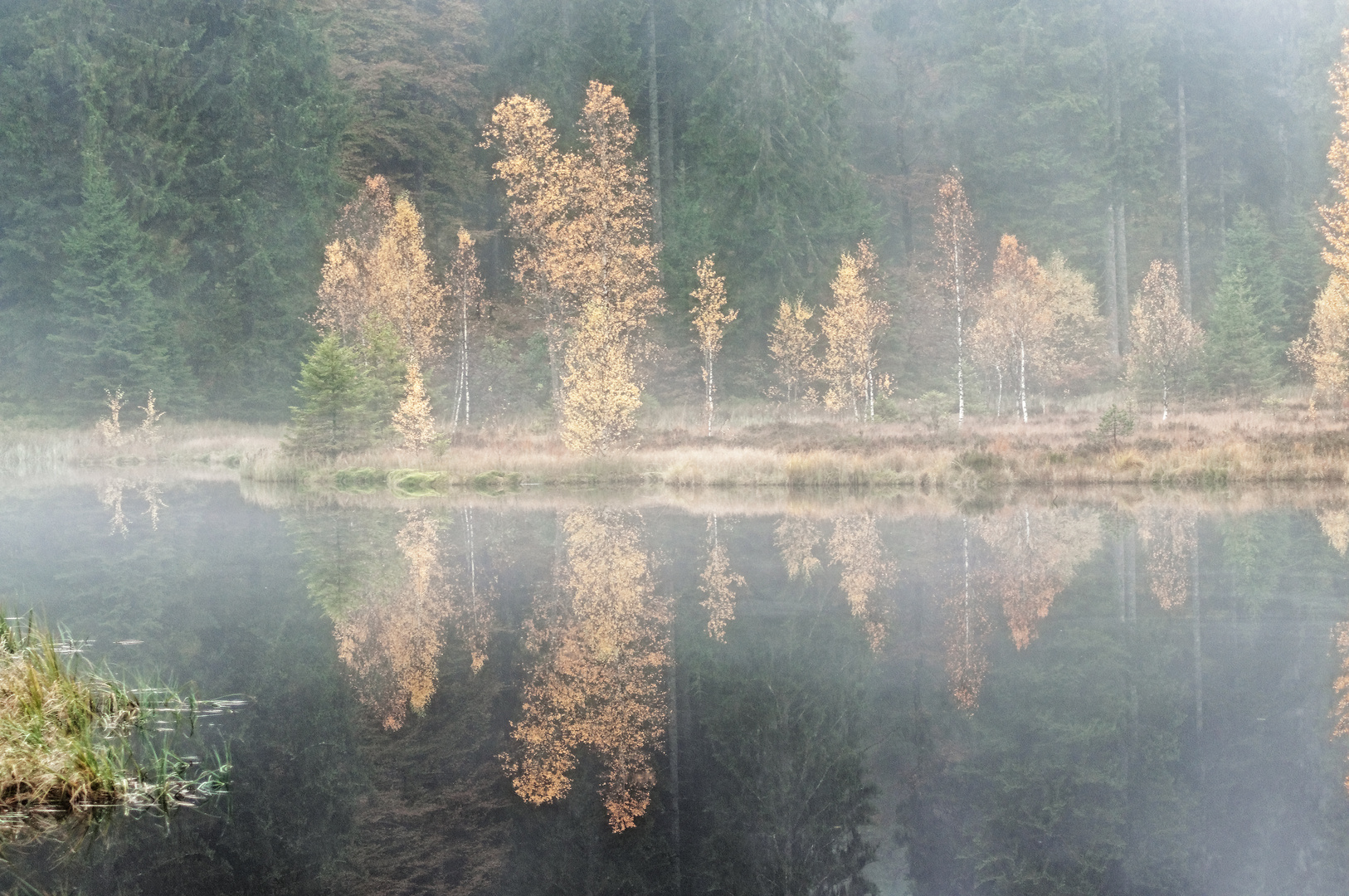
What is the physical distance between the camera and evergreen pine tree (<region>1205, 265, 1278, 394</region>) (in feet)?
137

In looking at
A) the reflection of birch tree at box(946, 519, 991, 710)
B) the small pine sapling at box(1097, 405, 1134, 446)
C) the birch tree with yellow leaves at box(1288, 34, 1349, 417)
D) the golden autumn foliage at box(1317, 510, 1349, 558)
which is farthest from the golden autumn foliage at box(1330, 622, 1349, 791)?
the birch tree with yellow leaves at box(1288, 34, 1349, 417)

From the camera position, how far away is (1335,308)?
109ft

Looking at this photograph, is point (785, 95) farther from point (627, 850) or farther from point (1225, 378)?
point (627, 850)

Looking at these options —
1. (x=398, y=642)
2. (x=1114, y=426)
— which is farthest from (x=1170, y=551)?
(x=1114, y=426)

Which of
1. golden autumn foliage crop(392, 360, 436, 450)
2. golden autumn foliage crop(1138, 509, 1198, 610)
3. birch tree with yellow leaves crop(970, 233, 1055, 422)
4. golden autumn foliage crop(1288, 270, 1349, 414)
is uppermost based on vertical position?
birch tree with yellow leaves crop(970, 233, 1055, 422)

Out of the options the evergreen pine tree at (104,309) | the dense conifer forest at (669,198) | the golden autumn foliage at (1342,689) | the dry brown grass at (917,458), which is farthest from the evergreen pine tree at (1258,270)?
the evergreen pine tree at (104,309)

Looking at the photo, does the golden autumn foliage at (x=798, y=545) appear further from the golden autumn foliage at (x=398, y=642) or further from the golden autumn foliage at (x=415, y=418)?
the golden autumn foliage at (x=415, y=418)

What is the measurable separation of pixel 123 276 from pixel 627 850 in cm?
4683

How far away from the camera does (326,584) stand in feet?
43.5

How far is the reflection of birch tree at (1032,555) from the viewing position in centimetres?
1095

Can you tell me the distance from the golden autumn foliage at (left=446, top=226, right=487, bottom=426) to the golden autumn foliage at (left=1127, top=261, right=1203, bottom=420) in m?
23.3

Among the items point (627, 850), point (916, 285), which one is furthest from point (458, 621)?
point (916, 285)

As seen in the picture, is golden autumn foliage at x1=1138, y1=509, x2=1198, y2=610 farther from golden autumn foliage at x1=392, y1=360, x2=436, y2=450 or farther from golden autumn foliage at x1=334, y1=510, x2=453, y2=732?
golden autumn foliage at x1=392, y1=360, x2=436, y2=450

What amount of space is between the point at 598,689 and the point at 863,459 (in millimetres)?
19880
